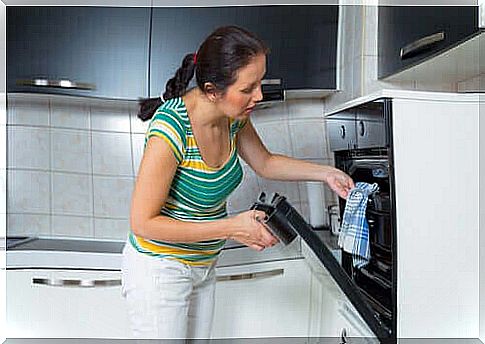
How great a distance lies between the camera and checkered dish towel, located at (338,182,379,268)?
0.95m

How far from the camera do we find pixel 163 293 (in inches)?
36.3

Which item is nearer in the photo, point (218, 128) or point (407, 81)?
point (218, 128)

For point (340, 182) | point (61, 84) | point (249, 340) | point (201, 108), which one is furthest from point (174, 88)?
point (249, 340)

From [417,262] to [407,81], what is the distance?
295 millimetres

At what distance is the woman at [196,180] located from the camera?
0.87m

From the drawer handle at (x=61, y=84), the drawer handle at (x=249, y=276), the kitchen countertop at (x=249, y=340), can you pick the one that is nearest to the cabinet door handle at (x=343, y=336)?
the kitchen countertop at (x=249, y=340)

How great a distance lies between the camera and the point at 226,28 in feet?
3.06

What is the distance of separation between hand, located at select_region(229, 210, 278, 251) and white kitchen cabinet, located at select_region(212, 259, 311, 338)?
8cm

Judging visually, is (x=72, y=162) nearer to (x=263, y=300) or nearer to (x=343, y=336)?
(x=263, y=300)

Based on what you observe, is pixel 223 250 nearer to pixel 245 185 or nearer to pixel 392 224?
pixel 245 185

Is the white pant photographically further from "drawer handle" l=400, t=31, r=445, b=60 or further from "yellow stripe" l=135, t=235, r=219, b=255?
"drawer handle" l=400, t=31, r=445, b=60

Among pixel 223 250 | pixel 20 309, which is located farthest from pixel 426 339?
pixel 20 309

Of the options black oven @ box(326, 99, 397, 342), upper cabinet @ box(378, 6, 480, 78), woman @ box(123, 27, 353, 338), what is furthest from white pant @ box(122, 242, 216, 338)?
upper cabinet @ box(378, 6, 480, 78)

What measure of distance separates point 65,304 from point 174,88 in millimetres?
353
